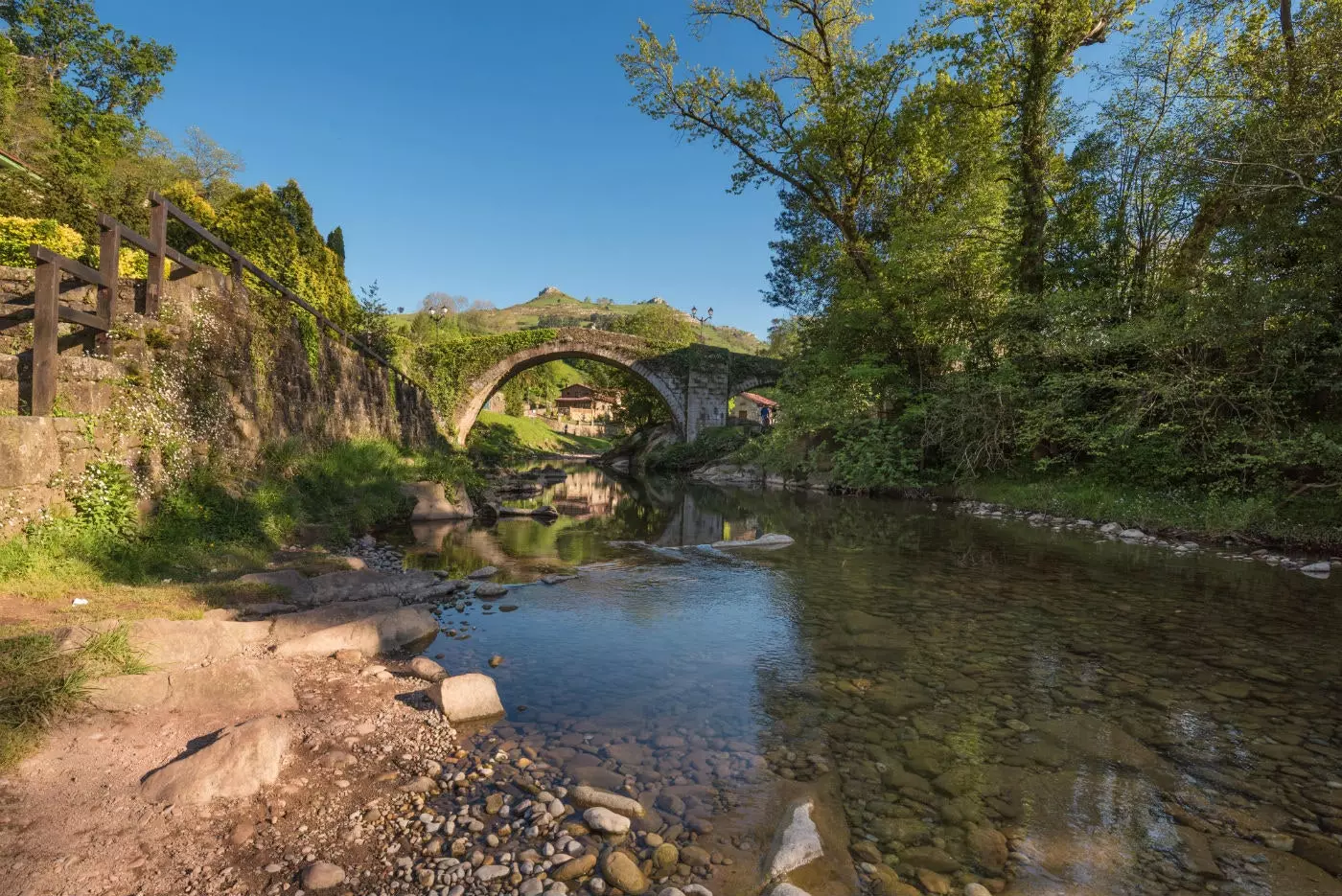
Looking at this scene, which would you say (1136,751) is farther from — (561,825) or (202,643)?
(202,643)

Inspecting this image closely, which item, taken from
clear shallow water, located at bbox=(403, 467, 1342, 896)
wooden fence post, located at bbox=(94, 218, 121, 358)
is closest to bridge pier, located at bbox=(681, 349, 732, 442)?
clear shallow water, located at bbox=(403, 467, 1342, 896)

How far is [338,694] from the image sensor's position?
3.92 m

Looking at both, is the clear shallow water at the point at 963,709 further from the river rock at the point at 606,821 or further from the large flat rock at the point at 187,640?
the large flat rock at the point at 187,640

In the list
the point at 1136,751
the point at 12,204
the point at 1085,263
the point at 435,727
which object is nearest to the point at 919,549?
the point at 1136,751

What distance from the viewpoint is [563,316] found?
12212 cm

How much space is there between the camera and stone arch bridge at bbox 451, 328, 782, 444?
1277 inches

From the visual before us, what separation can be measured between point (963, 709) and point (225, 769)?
13.7 feet

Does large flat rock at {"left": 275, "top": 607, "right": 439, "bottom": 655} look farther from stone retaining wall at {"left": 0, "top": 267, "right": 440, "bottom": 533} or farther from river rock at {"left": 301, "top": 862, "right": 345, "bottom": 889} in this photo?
stone retaining wall at {"left": 0, "top": 267, "right": 440, "bottom": 533}

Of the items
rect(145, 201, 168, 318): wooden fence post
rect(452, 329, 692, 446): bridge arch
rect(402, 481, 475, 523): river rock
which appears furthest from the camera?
rect(452, 329, 692, 446): bridge arch

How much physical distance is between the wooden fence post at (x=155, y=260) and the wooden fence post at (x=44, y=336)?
62.6 inches

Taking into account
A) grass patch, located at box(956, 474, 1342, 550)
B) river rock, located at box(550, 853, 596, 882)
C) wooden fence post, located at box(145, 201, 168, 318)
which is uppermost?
wooden fence post, located at box(145, 201, 168, 318)

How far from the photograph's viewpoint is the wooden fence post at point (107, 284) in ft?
20.6

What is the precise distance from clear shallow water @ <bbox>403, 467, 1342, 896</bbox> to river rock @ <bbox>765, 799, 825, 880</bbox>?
0.09 meters

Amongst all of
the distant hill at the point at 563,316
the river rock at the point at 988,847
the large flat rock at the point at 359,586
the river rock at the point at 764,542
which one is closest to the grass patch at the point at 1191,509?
the river rock at the point at 764,542
